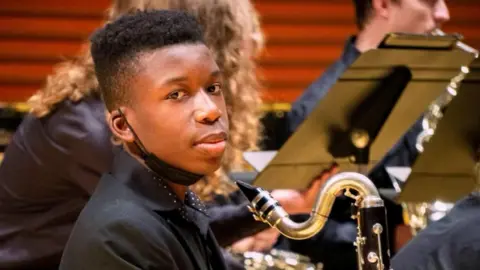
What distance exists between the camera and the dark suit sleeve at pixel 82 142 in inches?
95.9

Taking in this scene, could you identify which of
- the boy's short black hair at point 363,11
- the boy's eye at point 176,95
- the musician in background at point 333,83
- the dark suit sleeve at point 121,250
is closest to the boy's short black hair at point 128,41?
the boy's eye at point 176,95

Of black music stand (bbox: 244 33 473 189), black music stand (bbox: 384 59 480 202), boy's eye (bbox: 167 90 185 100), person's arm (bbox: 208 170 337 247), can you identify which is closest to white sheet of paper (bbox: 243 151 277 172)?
black music stand (bbox: 244 33 473 189)

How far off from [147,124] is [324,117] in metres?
1.20

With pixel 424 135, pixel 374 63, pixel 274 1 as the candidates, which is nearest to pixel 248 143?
pixel 374 63

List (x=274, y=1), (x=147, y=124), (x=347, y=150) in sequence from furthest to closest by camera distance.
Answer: (x=274, y=1) → (x=347, y=150) → (x=147, y=124)

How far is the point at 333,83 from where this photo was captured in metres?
3.68

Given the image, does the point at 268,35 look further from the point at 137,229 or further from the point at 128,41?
the point at 137,229

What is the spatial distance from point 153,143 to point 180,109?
0.10m

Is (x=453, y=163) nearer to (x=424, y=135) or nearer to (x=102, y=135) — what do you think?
(x=424, y=135)

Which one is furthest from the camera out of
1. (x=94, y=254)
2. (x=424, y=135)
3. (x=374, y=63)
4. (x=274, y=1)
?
(x=274, y=1)

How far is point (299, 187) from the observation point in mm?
2867

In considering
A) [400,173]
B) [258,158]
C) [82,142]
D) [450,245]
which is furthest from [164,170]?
[400,173]

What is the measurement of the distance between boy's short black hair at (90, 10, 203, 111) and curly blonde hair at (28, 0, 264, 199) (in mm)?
683

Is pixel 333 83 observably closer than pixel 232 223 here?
No
